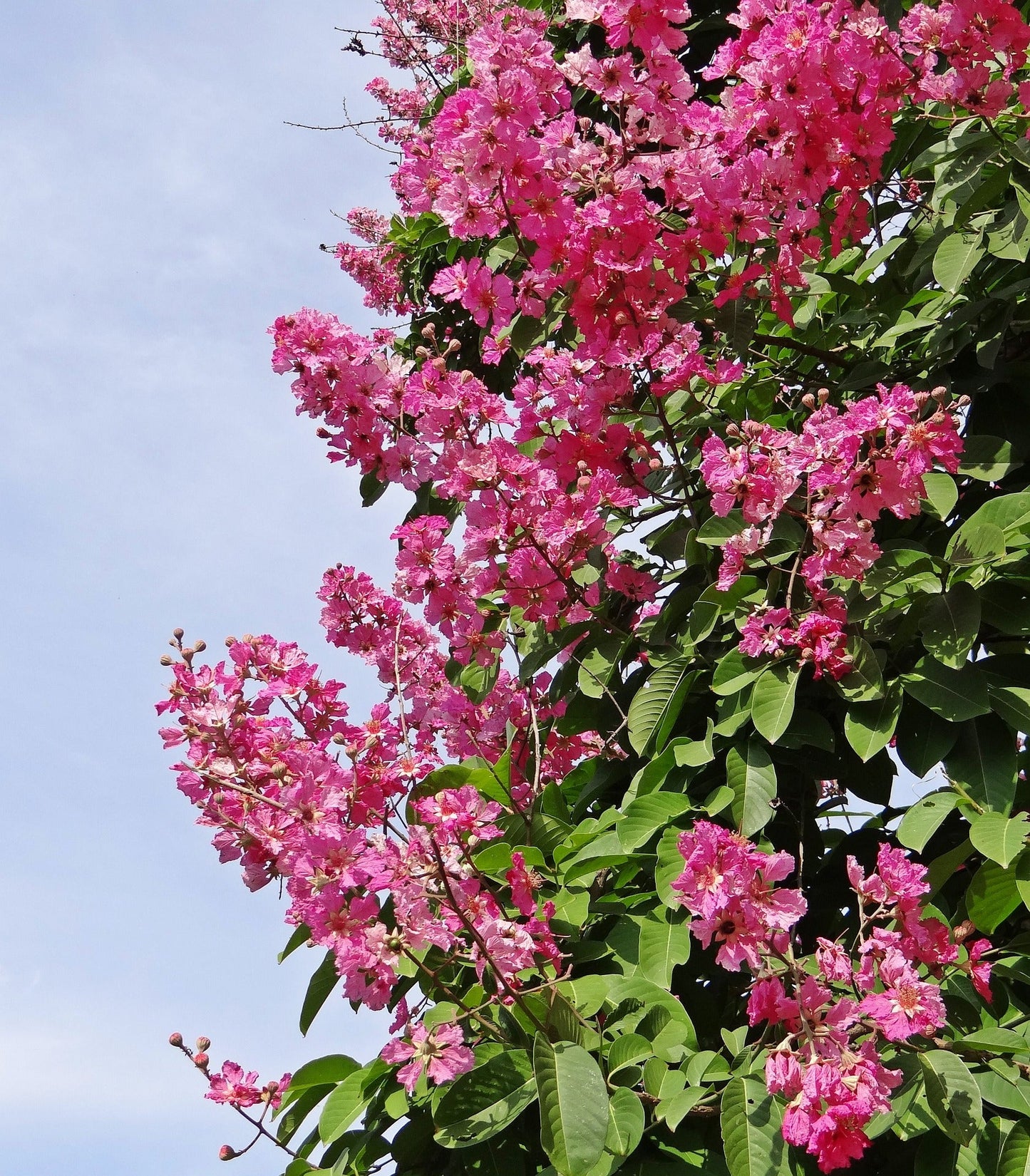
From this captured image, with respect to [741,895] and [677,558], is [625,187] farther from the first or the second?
[741,895]

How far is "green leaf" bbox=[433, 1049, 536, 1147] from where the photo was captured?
162 cm

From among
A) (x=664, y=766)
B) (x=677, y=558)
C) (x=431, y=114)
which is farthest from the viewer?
(x=431, y=114)

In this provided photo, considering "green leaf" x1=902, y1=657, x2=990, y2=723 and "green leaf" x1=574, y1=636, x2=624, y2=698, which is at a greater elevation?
"green leaf" x1=574, y1=636, x2=624, y2=698

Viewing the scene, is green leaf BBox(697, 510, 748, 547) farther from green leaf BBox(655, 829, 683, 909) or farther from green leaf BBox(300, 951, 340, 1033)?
green leaf BBox(300, 951, 340, 1033)

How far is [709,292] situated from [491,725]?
3.99 feet

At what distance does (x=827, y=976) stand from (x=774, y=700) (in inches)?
18.1

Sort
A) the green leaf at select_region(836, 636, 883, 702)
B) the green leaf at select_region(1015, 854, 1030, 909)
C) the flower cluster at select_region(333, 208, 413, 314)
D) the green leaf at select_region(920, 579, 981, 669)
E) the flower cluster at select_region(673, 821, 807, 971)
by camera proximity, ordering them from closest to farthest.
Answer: the flower cluster at select_region(673, 821, 807, 971), the green leaf at select_region(1015, 854, 1030, 909), the green leaf at select_region(920, 579, 981, 669), the green leaf at select_region(836, 636, 883, 702), the flower cluster at select_region(333, 208, 413, 314)

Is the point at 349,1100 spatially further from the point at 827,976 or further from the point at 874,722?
the point at 874,722

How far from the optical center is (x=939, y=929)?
1738 mm

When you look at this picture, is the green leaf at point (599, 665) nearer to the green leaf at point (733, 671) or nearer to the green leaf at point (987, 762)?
the green leaf at point (733, 671)

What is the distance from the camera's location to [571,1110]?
4.98 ft

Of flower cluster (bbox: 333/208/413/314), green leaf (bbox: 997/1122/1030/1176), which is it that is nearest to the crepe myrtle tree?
green leaf (bbox: 997/1122/1030/1176)

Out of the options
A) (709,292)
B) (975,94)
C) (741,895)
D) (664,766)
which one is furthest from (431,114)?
(741,895)

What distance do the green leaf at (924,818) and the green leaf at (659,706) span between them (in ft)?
Answer: 1.54
